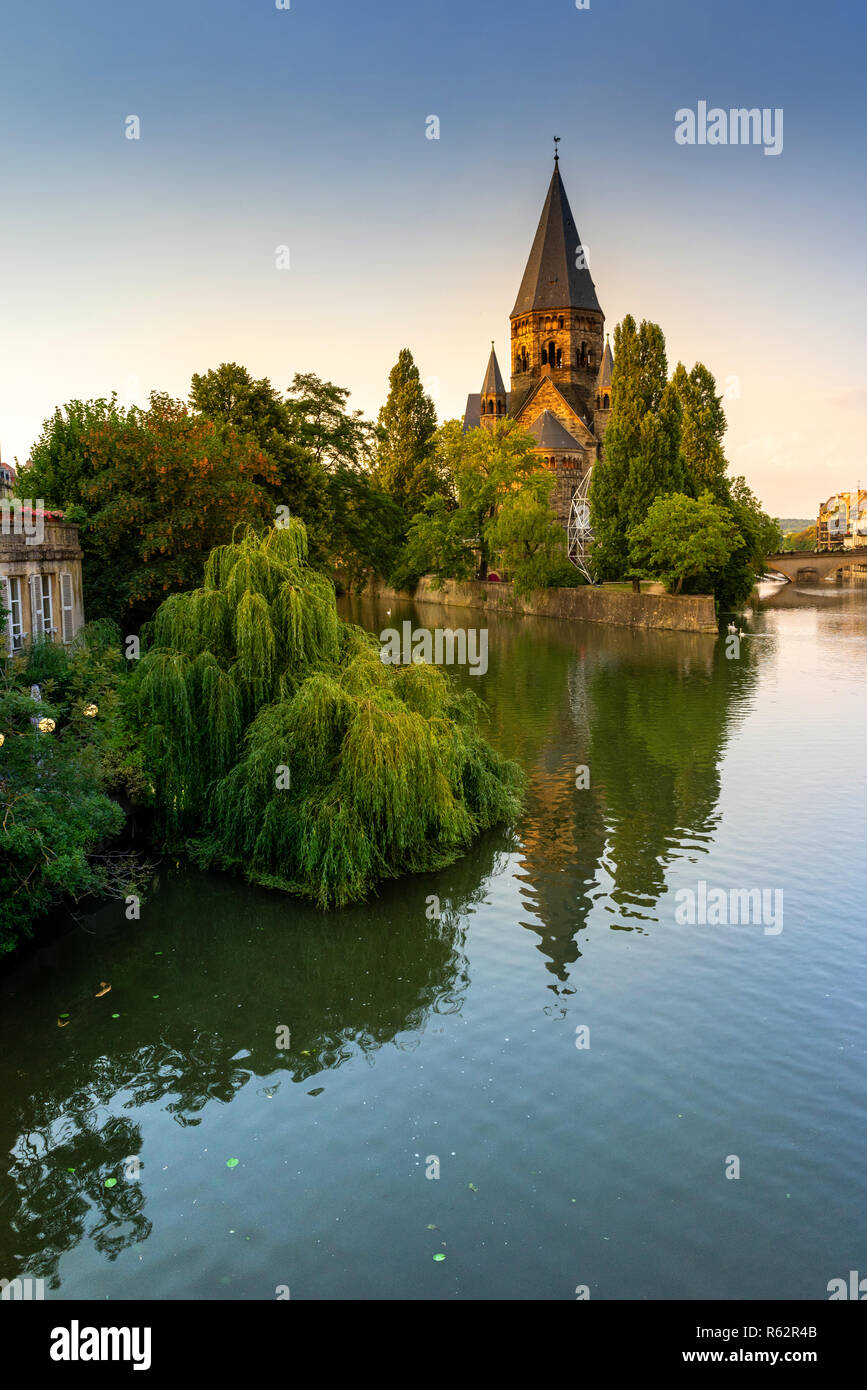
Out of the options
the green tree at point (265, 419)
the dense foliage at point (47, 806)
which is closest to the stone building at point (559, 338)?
the green tree at point (265, 419)

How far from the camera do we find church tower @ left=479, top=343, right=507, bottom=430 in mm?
109500

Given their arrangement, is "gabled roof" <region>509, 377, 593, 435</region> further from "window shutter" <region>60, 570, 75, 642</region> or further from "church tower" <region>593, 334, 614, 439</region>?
"window shutter" <region>60, 570, 75, 642</region>

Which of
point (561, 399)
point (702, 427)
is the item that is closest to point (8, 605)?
point (702, 427)

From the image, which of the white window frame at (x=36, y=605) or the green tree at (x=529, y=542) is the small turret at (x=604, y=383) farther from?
the white window frame at (x=36, y=605)

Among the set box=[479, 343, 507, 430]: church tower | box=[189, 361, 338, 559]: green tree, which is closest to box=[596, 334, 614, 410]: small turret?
box=[479, 343, 507, 430]: church tower

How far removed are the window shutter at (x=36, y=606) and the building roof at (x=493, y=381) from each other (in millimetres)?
93967

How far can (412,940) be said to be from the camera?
631 inches

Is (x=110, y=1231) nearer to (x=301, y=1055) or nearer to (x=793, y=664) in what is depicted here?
(x=301, y=1055)

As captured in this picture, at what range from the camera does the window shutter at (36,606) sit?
68.5 feet

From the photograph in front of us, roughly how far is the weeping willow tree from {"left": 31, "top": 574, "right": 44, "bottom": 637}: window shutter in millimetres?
3117

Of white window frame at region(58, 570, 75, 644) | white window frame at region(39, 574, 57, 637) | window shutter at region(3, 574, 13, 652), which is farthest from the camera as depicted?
white window frame at region(58, 570, 75, 644)

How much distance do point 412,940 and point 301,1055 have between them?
11.6ft

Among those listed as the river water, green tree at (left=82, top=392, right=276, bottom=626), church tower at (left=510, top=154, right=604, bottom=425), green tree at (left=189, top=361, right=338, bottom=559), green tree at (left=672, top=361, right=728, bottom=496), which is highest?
church tower at (left=510, top=154, right=604, bottom=425)

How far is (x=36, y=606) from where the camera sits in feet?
69.4
